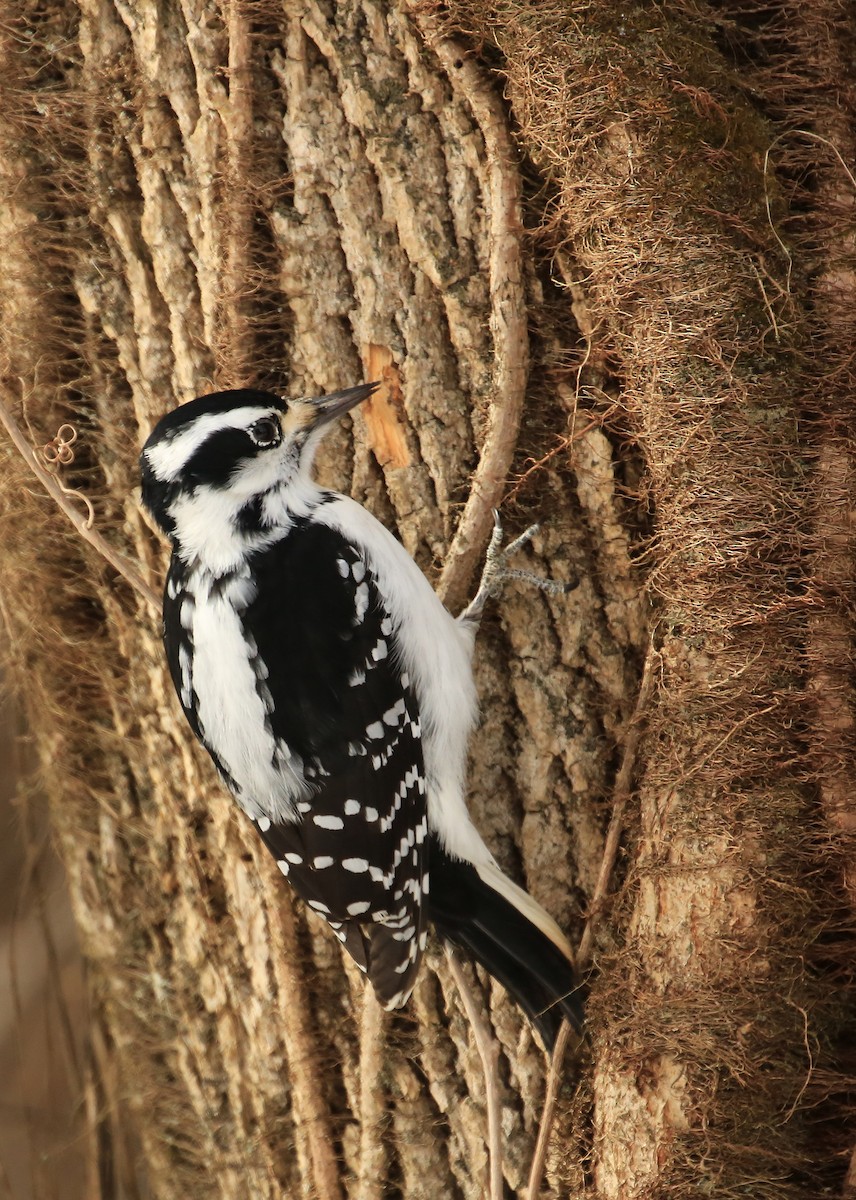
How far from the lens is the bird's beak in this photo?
2699mm

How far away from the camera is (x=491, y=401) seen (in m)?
2.78

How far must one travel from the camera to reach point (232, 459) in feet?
9.04

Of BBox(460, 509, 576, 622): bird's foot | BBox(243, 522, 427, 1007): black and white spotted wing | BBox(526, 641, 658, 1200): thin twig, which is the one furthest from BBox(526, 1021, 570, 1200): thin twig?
BBox(460, 509, 576, 622): bird's foot

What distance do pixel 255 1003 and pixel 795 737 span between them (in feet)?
5.46

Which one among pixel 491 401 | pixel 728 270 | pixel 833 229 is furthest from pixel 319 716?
pixel 833 229

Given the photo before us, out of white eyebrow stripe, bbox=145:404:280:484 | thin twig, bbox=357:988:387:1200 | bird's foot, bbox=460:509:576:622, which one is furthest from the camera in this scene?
thin twig, bbox=357:988:387:1200

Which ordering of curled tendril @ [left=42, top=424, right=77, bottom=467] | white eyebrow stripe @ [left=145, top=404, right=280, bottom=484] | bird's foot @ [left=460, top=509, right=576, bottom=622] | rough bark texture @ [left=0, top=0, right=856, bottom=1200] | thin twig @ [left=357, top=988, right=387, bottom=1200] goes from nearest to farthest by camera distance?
rough bark texture @ [left=0, top=0, right=856, bottom=1200]
white eyebrow stripe @ [left=145, top=404, right=280, bottom=484]
bird's foot @ [left=460, top=509, right=576, bottom=622]
thin twig @ [left=357, top=988, right=387, bottom=1200]
curled tendril @ [left=42, top=424, right=77, bottom=467]

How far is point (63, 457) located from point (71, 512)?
16 cm

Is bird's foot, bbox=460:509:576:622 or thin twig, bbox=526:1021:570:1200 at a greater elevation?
bird's foot, bbox=460:509:576:622

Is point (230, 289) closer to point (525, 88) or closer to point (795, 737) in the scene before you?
point (525, 88)

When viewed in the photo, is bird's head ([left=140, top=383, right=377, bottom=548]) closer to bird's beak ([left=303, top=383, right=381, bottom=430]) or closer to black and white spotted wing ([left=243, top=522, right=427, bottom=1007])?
bird's beak ([left=303, top=383, right=381, bottom=430])

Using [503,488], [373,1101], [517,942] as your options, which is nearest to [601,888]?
[517,942]

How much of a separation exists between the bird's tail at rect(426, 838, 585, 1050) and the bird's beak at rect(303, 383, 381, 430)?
3.62ft

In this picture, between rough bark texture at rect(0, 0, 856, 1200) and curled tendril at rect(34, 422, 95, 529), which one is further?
curled tendril at rect(34, 422, 95, 529)
